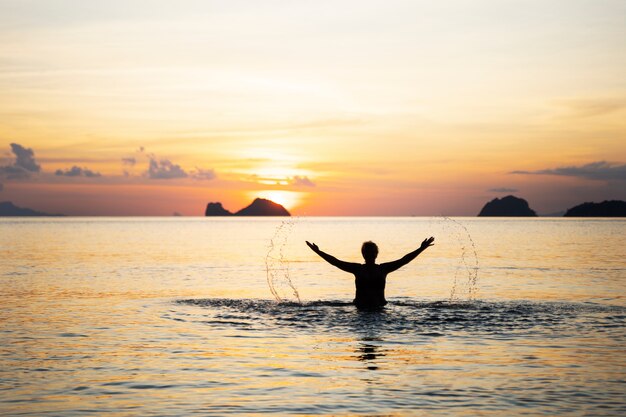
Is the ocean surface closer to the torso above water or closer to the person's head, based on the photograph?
the torso above water

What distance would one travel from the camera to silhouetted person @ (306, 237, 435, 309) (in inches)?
924

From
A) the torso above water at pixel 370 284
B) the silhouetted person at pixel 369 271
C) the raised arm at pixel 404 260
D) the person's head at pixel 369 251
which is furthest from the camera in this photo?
the torso above water at pixel 370 284

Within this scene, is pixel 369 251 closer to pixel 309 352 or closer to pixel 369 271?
pixel 369 271

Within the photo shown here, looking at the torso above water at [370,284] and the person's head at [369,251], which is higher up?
the person's head at [369,251]

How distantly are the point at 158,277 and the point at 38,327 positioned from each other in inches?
925

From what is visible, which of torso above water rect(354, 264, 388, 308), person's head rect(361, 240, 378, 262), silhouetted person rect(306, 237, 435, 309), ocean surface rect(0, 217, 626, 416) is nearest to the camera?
ocean surface rect(0, 217, 626, 416)

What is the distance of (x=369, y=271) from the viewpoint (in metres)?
24.6

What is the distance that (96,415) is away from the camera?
1374cm

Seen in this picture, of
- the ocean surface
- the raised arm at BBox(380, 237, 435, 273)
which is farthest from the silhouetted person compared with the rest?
the ocean surface

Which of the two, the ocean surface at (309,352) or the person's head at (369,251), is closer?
the ocean surface at (309,352)

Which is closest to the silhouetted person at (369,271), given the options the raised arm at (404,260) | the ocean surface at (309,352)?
the raised arm at (404,260)

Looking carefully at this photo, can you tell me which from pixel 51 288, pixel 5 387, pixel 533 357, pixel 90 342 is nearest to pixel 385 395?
pixel 533 357

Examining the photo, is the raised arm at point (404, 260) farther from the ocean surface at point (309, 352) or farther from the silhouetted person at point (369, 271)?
the ocean surface at point (309, 352)

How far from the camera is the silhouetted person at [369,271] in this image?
23.5 m
